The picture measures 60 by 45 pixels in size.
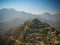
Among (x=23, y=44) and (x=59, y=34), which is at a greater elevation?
(x=59, y=34)

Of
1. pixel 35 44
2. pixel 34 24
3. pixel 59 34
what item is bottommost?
pixel 35 44

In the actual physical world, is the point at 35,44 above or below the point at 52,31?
below

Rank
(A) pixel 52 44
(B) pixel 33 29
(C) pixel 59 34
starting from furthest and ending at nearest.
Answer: (B) pixel 33 29 < (C) pixel 59 34 < (A) pixel 52 44

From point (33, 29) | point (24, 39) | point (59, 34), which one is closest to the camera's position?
point (59, 34)

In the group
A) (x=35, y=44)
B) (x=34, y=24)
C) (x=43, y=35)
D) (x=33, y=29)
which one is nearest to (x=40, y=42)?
(x=35, y=44)

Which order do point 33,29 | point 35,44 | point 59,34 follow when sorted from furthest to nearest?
point 33,29, point 59,34, point 35,44

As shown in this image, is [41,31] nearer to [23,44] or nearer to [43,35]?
[43,35]

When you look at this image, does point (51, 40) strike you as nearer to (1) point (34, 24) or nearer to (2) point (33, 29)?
(2) point (33, 29)

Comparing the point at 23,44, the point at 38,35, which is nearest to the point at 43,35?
the point at 38,35

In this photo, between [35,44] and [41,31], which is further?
[41,31]
